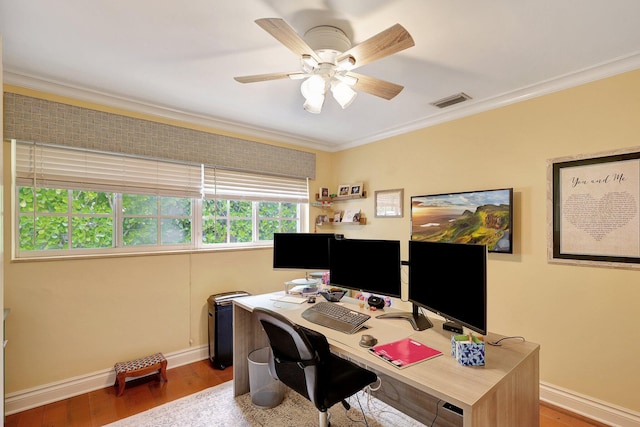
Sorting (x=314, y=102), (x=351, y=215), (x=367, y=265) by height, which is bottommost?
(x=367, y=265)

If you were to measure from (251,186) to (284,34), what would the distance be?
7.47 feet

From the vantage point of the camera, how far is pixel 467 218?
8.97 feet

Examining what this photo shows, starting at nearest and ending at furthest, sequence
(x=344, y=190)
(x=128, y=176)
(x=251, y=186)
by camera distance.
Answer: (x=128, y=176), (x=251, y=186), (x=344, y=190)

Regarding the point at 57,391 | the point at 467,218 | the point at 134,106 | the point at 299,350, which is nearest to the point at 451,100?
the point at 467,218

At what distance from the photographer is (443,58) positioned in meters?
1.98

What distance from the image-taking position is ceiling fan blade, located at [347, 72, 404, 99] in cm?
180

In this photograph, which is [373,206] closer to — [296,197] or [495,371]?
[296,197]

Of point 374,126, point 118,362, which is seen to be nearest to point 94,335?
point 118,362

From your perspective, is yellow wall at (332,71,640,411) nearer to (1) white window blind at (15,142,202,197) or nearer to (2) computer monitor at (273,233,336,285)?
(2) computer monitor at (273,233,336,285)

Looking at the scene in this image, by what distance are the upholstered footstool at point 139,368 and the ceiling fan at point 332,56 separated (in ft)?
7.84

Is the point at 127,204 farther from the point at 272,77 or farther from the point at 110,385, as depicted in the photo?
the point at 272,77

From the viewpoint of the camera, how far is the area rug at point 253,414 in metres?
2.07

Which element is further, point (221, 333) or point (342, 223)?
point (342, 223)

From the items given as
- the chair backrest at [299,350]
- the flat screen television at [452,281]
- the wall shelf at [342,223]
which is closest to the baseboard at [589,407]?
the flat screen television at [452,281]
